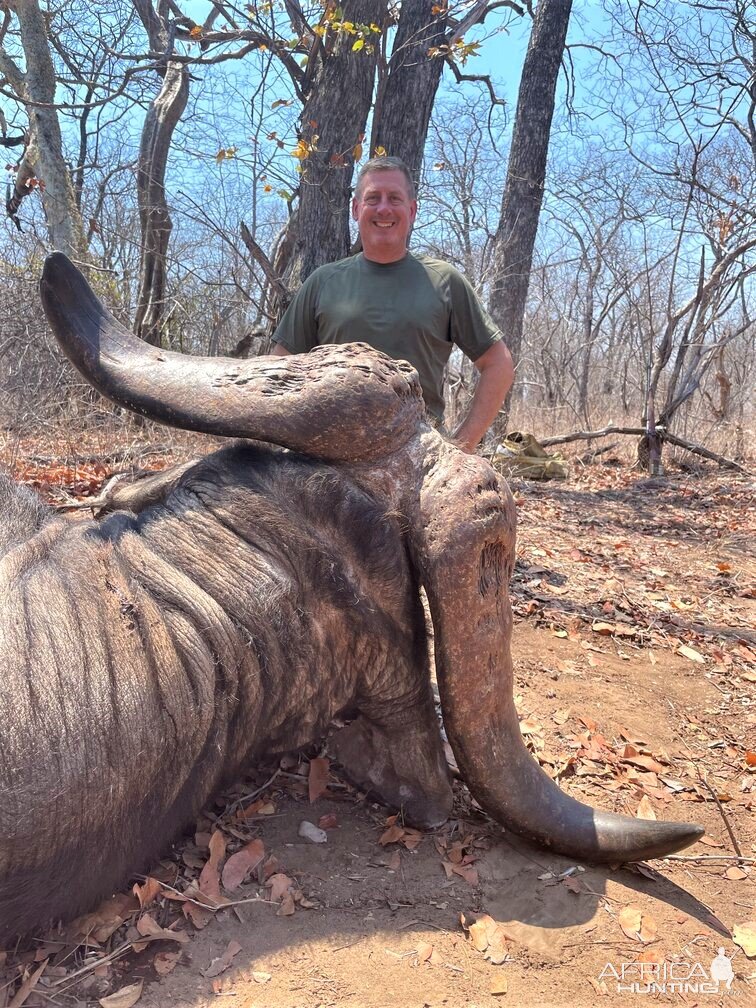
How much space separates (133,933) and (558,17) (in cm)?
1055

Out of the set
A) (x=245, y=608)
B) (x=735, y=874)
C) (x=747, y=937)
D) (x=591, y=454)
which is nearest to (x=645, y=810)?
(x=735, y=874)

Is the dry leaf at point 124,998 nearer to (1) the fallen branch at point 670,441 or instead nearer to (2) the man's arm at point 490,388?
(2) the man's arm at point 490,388

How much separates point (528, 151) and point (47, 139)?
5670mm

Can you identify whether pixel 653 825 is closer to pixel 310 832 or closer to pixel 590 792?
pixel 590 792

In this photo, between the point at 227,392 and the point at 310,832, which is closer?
the point at 227,392

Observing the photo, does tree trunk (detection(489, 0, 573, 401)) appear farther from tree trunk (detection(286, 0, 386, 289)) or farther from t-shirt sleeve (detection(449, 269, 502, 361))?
t-shirt sleeve (detection(449, 269, 502, 361))

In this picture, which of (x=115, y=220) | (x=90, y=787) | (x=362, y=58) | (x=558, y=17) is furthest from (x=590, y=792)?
(x=115, y=220)

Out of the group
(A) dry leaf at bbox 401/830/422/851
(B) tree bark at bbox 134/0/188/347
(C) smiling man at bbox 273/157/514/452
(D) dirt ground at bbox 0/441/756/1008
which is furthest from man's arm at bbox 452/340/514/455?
(B) tree bark at bbox 134/0/188/347

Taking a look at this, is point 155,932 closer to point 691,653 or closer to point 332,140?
point 691,653

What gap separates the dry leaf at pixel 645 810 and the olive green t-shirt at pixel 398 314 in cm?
211

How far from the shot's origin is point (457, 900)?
2.15 meters

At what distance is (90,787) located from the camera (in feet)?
5.56

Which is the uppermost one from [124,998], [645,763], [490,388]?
[490,388]

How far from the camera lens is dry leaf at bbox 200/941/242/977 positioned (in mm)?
1827
